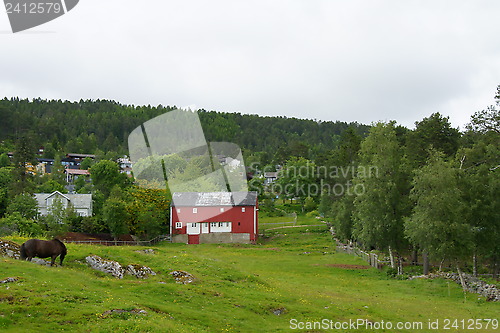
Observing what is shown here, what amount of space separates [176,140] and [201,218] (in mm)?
92168

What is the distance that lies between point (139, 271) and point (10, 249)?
750 cm

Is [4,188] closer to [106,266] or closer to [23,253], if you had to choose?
[23,253]

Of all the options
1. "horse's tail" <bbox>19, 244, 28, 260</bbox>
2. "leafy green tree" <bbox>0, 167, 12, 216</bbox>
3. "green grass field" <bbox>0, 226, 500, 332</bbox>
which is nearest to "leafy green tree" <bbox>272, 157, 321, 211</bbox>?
"leafy green tree" <bbox>0, 167, 12, 216</bbox>

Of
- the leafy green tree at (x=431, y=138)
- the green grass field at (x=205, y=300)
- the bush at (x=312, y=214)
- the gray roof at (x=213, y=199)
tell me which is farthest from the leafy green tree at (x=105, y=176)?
the green grass field at (x=205, y=300)

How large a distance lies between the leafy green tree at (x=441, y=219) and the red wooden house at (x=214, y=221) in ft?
138

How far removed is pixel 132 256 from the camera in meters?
32.6

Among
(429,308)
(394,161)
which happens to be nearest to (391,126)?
(394,161)

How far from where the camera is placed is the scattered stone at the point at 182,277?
95.4 feet

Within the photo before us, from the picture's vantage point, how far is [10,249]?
2730 cm

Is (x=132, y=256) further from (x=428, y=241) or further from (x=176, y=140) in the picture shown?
(x=176, y=140)

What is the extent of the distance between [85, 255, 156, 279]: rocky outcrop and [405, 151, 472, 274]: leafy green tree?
77.0 feet

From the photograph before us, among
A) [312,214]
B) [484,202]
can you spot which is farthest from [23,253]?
[312,214]

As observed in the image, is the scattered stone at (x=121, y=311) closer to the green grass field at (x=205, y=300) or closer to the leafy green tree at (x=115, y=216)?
the green grass field at (x=205, y=300)

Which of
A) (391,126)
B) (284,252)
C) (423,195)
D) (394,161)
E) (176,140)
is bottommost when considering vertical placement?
(284,252)
